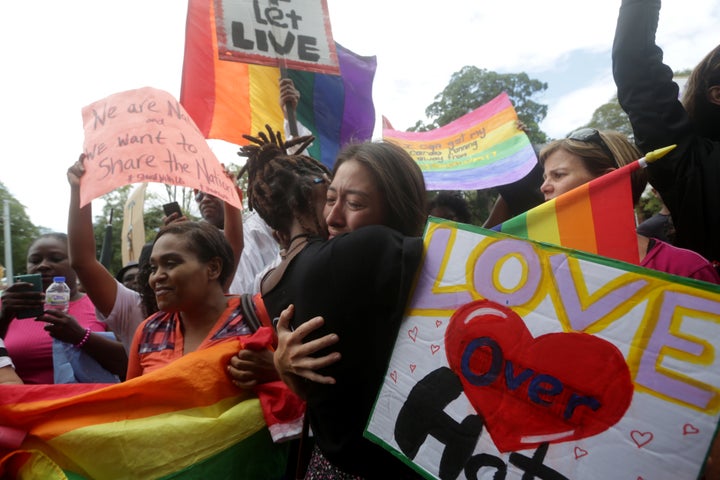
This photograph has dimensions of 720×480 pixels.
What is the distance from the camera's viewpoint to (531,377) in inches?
41.3

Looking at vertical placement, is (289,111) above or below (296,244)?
above

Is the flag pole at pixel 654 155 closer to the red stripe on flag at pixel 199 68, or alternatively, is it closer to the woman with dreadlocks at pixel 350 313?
the woman with dreadlocks at pixel 350 313

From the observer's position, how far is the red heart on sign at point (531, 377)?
97cm

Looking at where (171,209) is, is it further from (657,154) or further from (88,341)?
(657,154)

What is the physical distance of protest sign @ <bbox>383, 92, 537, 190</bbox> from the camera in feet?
11.9

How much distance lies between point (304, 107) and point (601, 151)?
3794 millimetres

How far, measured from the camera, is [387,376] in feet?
3.97

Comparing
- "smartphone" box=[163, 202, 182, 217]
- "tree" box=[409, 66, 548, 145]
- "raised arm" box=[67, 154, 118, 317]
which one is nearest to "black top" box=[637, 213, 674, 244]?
"smartphone" box=[163, 202, 182, 217]

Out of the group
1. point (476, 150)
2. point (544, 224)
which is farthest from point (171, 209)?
point (476, 150)

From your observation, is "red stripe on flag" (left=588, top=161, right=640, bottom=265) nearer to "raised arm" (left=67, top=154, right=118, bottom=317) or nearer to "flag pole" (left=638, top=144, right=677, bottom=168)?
"flag pole" (left=638, top=144, right=677, bottom=168)

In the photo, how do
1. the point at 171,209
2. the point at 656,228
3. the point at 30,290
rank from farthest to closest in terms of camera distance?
1. the point at 656,228
2. the point at 171,209
3. the point at 30,290

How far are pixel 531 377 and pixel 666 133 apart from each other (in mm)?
767

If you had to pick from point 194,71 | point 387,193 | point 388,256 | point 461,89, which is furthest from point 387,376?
point 461,89

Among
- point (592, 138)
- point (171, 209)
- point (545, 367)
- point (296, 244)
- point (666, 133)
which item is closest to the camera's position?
point (545, 367)
